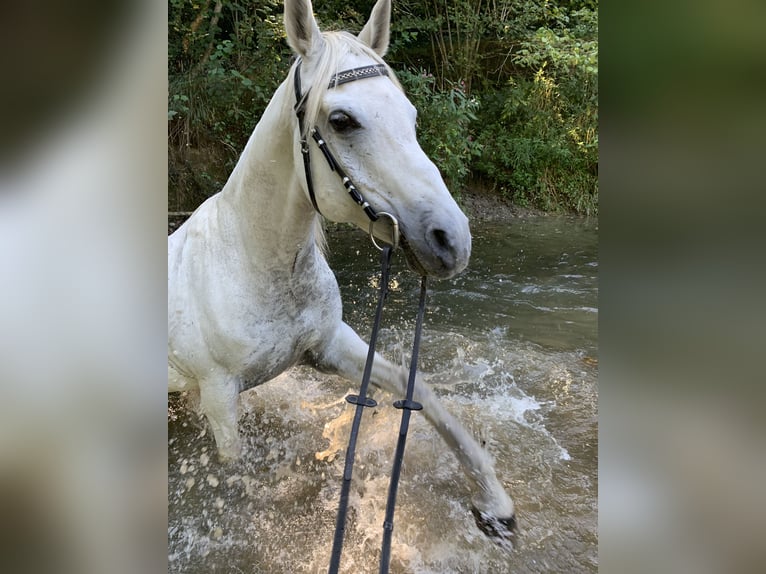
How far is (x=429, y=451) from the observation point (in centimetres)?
136

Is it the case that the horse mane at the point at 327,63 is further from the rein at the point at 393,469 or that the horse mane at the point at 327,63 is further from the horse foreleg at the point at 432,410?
the horse foreleg at the point at 432,410

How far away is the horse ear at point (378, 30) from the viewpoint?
922 millimetres

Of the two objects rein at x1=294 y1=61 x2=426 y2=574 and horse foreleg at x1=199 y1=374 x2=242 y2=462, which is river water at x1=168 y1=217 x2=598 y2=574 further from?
rein at x1=294 y1=61 x2=426 y2=574

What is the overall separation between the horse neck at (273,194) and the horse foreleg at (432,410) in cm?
27

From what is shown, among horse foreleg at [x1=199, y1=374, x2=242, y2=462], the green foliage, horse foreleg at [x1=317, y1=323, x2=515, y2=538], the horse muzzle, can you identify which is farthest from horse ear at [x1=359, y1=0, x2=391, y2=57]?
the green foliage

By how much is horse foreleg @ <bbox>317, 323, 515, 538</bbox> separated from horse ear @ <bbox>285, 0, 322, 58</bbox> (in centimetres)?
62

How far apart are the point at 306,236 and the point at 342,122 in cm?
29

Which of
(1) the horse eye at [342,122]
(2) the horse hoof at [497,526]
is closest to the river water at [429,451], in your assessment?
(2) the horse hoof at [497,526]

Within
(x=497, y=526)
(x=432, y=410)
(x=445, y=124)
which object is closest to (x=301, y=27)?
(x=432, y=410)

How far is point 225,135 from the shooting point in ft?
8.11

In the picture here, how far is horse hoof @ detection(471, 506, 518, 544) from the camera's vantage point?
3.43 feet
